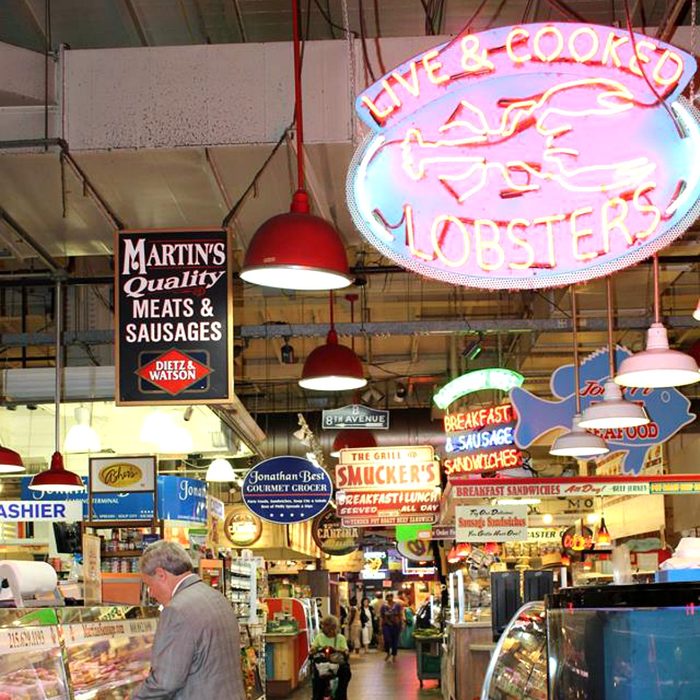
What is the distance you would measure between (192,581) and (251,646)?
6.15 meters

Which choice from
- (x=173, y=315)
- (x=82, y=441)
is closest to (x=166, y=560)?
(x=173, y=315)

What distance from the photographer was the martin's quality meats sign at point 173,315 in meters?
7.67

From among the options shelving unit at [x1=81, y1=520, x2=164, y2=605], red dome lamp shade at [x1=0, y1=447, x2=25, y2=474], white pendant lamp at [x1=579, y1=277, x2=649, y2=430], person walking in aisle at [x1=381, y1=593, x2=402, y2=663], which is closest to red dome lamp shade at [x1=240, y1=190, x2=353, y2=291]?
white pendant lamp at [x1=579, y1=277, x2=649, y2=430]

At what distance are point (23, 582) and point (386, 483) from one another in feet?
38.3

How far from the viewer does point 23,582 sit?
5.07 m

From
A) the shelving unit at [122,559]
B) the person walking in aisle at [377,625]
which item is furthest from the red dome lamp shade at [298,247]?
the person walking in aisle at [377,625]

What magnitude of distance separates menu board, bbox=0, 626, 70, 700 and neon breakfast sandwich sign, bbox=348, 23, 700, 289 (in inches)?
81.9

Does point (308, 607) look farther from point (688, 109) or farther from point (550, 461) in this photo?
point (688, 109)

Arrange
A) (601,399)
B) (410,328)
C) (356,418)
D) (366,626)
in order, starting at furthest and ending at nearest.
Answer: (366,626)
(356,418)
(601,399)
(410,328)

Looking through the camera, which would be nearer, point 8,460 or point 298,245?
point 298,245

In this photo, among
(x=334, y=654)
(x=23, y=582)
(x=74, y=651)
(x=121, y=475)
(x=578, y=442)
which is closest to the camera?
(x=23, y=582)

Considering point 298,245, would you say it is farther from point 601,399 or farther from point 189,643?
point 601,399

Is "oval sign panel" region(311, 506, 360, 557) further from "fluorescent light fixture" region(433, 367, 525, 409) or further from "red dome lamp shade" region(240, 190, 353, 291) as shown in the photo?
"red dome lamp shade" region(240, 190, 353, 291)

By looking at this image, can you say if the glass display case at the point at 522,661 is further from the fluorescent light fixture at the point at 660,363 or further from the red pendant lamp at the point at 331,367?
the red pendant lamp at the point at 331,367
